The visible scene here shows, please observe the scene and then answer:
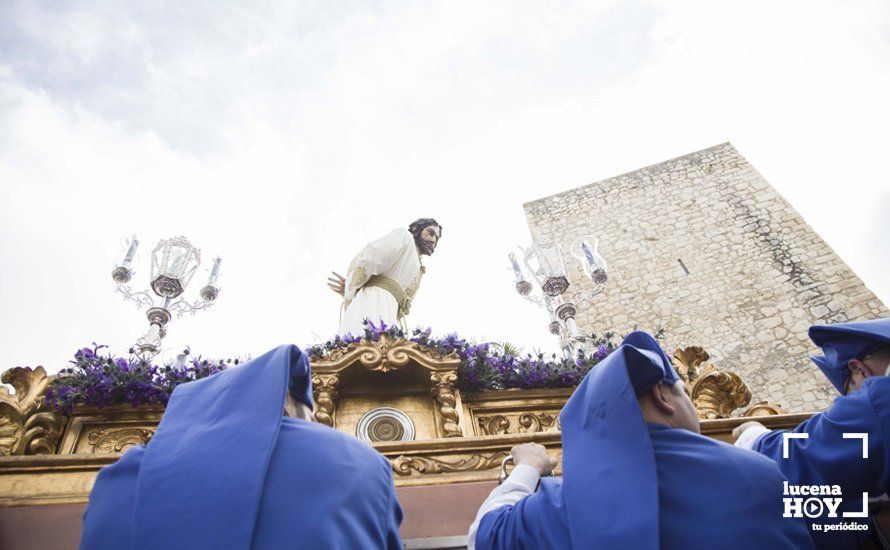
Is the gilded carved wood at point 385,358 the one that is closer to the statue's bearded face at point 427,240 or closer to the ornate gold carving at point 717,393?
the ornate gold carving at point 717,393

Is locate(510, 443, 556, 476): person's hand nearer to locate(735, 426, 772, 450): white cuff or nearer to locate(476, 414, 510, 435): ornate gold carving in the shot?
locate(735, 426, 772, 450): white cuff

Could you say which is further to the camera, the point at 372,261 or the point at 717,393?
the point at 372,261

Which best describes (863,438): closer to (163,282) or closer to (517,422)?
(517,422)

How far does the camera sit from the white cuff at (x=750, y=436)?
97.2 inches

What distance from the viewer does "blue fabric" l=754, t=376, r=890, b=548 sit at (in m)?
1.82

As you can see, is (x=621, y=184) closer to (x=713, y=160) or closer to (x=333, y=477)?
(x=713, y=160)

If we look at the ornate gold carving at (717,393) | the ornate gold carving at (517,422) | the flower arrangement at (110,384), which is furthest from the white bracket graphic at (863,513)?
the flower arrangement at (110,384)

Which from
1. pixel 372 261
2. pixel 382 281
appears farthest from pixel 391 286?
pixel 372 261

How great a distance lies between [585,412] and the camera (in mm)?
1798

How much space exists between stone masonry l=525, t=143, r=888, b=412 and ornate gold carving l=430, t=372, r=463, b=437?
9.25 m

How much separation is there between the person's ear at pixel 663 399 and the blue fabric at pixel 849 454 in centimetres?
61

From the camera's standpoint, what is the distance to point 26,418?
10.2 feet

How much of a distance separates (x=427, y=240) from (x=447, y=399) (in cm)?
336

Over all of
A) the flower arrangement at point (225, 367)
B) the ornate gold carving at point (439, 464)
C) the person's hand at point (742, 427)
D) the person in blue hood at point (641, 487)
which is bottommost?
the person in blue hood at point (641, 487)
